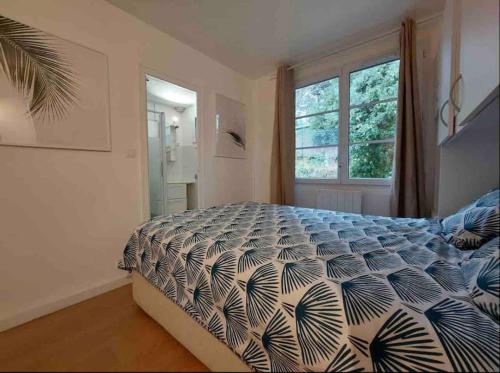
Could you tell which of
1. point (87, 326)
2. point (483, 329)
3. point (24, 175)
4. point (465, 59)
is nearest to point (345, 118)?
point (465, 59)

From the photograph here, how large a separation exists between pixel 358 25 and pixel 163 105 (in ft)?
10.8

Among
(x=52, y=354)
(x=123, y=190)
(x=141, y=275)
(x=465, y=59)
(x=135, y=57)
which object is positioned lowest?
(x=141, y=275)

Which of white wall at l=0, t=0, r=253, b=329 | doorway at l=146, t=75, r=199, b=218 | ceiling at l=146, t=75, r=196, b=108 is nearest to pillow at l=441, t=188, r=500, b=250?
white wall at l=0, t=0, r=253, b=329

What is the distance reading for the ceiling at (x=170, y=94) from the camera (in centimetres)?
309

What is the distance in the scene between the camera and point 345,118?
Result: 9.10ft

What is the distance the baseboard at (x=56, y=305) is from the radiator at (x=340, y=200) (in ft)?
7.97

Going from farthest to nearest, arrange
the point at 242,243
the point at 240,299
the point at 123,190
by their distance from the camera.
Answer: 1. the point at 123,190
2. the point at 242,243
3. the point at 240,299

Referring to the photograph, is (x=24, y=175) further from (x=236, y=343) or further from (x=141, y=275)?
(x=236, y=343)

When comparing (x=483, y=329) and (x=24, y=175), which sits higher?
(x=24, y=175)

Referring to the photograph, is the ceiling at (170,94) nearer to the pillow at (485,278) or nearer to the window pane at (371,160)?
the window pane at (371,160)

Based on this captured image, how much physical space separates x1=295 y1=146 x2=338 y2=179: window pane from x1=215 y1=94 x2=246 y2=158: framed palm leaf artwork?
90 centimetres

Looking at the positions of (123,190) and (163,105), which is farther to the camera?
(163,105)

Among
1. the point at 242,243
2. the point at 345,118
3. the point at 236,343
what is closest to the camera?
the point at 236,343

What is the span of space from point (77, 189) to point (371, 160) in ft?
10.00
